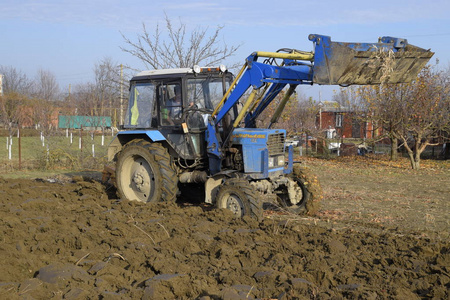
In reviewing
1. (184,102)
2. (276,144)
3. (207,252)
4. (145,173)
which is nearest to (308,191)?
(276,144)

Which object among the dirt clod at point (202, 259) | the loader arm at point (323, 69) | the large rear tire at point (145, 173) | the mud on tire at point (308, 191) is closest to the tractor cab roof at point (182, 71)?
the loader arm at point (323, 69)

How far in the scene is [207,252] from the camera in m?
5.69

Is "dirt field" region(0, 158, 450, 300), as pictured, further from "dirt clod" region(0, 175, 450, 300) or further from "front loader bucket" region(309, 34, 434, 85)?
"front loader bucket" region(309, 34, 434, 85)

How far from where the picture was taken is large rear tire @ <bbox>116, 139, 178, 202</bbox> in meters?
8.41

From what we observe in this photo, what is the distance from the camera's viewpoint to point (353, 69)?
7203mm

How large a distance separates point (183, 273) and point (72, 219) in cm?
300

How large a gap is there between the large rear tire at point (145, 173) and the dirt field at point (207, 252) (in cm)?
37

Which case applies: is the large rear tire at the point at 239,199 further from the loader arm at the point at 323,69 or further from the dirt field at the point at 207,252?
the loader arm at the point at 323,69

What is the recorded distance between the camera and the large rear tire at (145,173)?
27.6ft

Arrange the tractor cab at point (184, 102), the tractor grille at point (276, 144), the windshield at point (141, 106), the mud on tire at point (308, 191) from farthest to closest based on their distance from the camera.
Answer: the windshield at point (141, 106)
the mud on tire at point (308, 191)
the tractor cab at point (184, 102)
the tractor grille at point (276, 144)

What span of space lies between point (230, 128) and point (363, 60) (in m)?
2.39

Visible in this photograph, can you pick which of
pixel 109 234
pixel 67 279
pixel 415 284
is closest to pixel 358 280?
pixel 415 284

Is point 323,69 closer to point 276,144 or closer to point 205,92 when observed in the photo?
point 276,144

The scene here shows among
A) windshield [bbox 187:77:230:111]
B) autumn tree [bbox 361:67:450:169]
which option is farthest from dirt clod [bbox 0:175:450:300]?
autumn tree [bbox 361:67:450:169]
